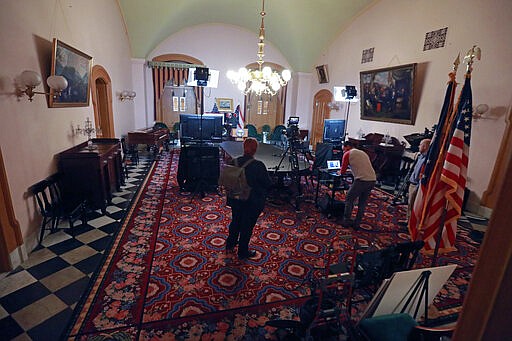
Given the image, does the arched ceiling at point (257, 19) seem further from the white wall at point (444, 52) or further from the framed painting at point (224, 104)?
the framed painting at point (224, 104)

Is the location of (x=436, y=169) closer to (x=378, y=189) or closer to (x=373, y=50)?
(x=378, y=189)

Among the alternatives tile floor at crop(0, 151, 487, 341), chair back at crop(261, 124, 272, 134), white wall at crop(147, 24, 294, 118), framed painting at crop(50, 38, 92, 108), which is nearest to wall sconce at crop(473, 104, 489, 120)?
tile floor at crop(0, 151, 487, 341)

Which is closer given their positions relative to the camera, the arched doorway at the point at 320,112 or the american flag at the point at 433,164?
the american flag at the point at 433,164

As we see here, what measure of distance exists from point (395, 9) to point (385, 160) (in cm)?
429

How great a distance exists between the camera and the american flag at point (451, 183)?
8.70ft

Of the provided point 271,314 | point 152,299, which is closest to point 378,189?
point 271,314

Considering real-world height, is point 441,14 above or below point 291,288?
above

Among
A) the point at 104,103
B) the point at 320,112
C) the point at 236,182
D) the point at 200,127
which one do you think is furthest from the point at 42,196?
the point at 320,112

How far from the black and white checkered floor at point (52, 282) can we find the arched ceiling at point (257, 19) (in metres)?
7.44

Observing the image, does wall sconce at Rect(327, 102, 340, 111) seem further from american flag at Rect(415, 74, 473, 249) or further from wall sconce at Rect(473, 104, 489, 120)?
american flag at Rect(415, 74, 473, 249)

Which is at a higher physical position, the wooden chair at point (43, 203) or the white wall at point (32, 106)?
the white wall at point (32, 106)

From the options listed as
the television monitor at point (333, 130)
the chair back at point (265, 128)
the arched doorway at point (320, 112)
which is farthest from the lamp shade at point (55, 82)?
the chair back at point (265, 128)

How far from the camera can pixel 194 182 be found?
5.86m

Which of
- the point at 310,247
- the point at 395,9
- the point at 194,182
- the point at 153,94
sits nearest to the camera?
the point at 310,247
